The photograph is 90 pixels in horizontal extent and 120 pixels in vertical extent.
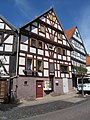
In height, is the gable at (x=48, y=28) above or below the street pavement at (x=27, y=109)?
above

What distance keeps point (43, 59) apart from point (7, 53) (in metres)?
4.82

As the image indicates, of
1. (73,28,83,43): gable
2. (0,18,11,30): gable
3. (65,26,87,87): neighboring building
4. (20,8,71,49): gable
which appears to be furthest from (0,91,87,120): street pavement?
(73,28,83,43): gable

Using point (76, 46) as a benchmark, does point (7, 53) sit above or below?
below

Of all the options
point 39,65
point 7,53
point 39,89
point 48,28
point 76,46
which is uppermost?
point 48,28

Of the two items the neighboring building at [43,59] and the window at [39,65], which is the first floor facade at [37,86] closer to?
the neighboring building at [43,59]

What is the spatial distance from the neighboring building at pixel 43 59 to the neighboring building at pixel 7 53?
81 cm

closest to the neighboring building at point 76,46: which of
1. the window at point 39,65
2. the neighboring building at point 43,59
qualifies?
the neighboring building at point 43,59

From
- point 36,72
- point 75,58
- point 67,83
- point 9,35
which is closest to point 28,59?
point 36,72

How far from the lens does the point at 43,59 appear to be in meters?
18.6

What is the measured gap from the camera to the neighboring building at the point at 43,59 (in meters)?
16.2

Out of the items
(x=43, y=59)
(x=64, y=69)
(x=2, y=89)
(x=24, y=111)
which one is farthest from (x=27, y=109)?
(x=64, y=69)

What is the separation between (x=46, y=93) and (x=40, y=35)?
300 inches

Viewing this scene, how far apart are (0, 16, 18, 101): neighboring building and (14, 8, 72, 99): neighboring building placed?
806 millimetres

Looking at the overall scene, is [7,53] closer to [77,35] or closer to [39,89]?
[39,89]
